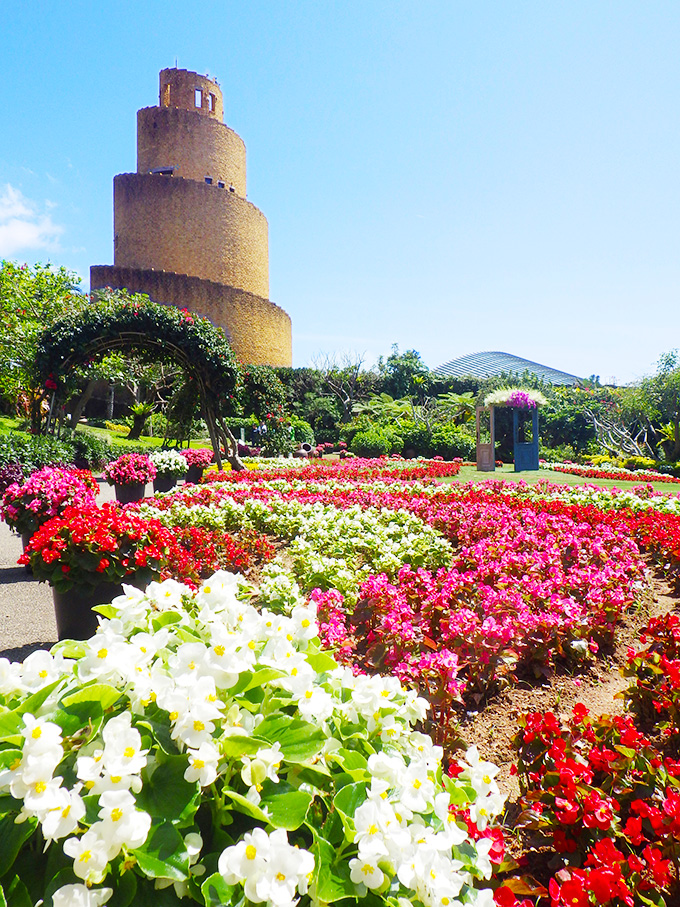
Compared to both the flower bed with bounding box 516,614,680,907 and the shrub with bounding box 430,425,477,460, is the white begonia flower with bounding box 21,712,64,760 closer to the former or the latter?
the flower bed with bounding box 516,614,680,907

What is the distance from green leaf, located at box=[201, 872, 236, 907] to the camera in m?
0.89

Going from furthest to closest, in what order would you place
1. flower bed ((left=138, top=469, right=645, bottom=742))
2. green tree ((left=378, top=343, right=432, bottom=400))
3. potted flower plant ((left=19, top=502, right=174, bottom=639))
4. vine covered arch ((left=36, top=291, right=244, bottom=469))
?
1. green tree ((left=378, top=343, right=432, bottom=400))
2. vine covered arch ((left=36, top=291, right=244, bottom=469))
3. potted flower plant ((left=19, top=502, right=174, bottom=639))
4. flower bed ((left=138, top=469, right=645, bottom=742))

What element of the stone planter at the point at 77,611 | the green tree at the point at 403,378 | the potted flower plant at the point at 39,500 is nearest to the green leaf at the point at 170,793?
the stone planter at the point at 77,611

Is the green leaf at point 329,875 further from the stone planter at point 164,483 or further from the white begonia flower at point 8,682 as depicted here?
→ the stone planter at point 164,483

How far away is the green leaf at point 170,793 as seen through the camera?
961 millimetres

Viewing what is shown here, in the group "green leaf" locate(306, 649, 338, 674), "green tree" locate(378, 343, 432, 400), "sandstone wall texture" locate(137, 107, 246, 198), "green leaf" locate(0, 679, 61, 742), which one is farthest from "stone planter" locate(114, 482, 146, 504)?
"sandstone wall texture" locate(137, 107, 246, 198)

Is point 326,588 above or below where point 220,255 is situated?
below

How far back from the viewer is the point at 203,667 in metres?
1.20

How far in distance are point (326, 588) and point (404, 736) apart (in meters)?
2.69

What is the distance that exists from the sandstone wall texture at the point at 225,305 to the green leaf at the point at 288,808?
32.6 metres

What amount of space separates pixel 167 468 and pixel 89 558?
7224mm

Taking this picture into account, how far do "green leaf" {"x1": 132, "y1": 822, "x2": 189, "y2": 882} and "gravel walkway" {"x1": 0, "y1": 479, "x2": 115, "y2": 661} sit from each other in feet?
9.85

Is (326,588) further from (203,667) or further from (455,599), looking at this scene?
(203,667)

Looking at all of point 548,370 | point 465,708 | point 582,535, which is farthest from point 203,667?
point 548,370
